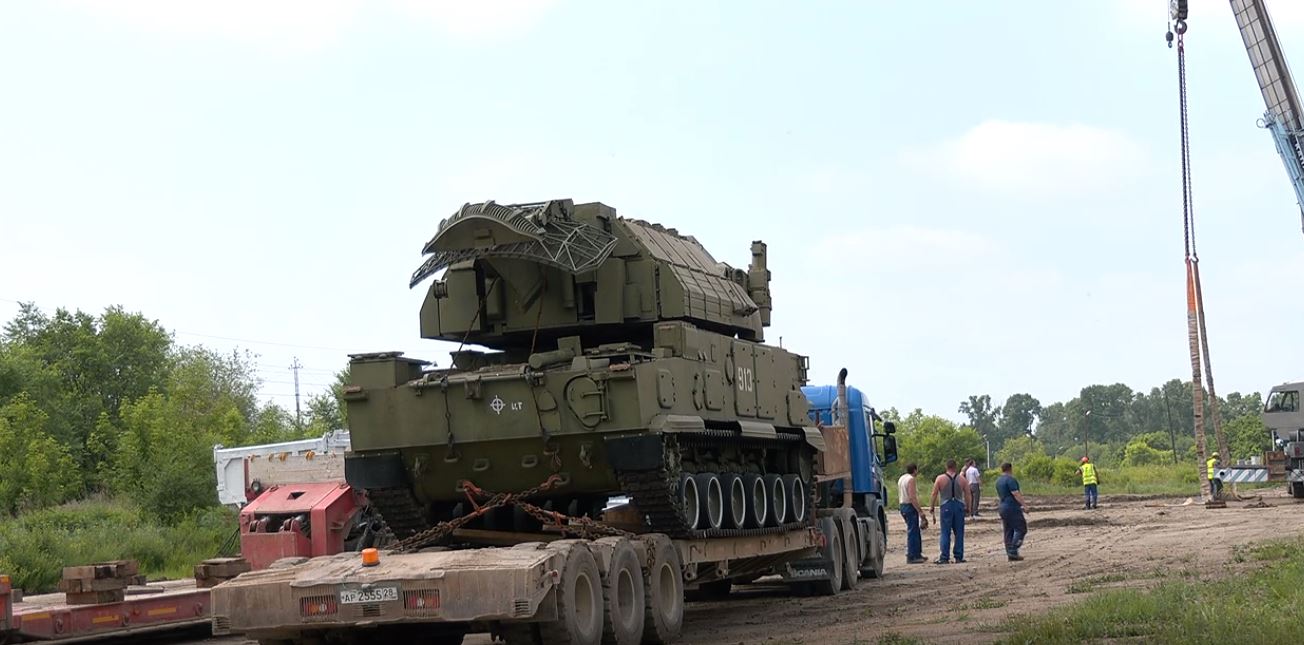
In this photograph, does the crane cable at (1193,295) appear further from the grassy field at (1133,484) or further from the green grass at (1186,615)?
the green grass at (1186,615)

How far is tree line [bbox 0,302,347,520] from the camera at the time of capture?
39812 mm

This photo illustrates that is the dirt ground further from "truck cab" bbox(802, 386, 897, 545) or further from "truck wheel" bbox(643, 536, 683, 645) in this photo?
"truck cab" bbox(802, 386, 897, 545)

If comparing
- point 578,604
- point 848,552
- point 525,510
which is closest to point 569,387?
point 525,510

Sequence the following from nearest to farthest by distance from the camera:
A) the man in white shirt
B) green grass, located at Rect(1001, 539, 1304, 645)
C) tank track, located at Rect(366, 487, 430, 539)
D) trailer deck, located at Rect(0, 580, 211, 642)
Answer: green grass, located at Rect(1001, 539, 1304, 645), trailer deck, located at Rect(0, 580, 211, 642), tank track, located at Rect(366, 487, 430, 539), the man in white shirt

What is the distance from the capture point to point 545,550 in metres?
13.4

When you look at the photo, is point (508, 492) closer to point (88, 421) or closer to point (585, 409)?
point (585, 409)

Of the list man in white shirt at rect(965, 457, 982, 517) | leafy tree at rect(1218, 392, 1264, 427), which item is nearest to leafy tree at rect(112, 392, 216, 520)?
man in white shirt at rect(965, 457, 982, 517)

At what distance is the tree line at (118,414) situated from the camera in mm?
39812

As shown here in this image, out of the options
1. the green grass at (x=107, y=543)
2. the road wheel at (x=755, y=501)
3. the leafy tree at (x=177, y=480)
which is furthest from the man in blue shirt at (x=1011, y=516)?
the leafy tree at (x=177, y=480)

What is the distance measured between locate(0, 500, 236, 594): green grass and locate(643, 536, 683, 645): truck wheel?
12471 mm

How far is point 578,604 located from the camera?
1356 centimetres

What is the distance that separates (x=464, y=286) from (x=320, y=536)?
4796 mm

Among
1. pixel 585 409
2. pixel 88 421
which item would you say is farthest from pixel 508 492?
pixel 88 421

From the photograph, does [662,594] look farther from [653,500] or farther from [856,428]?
[856,428]
